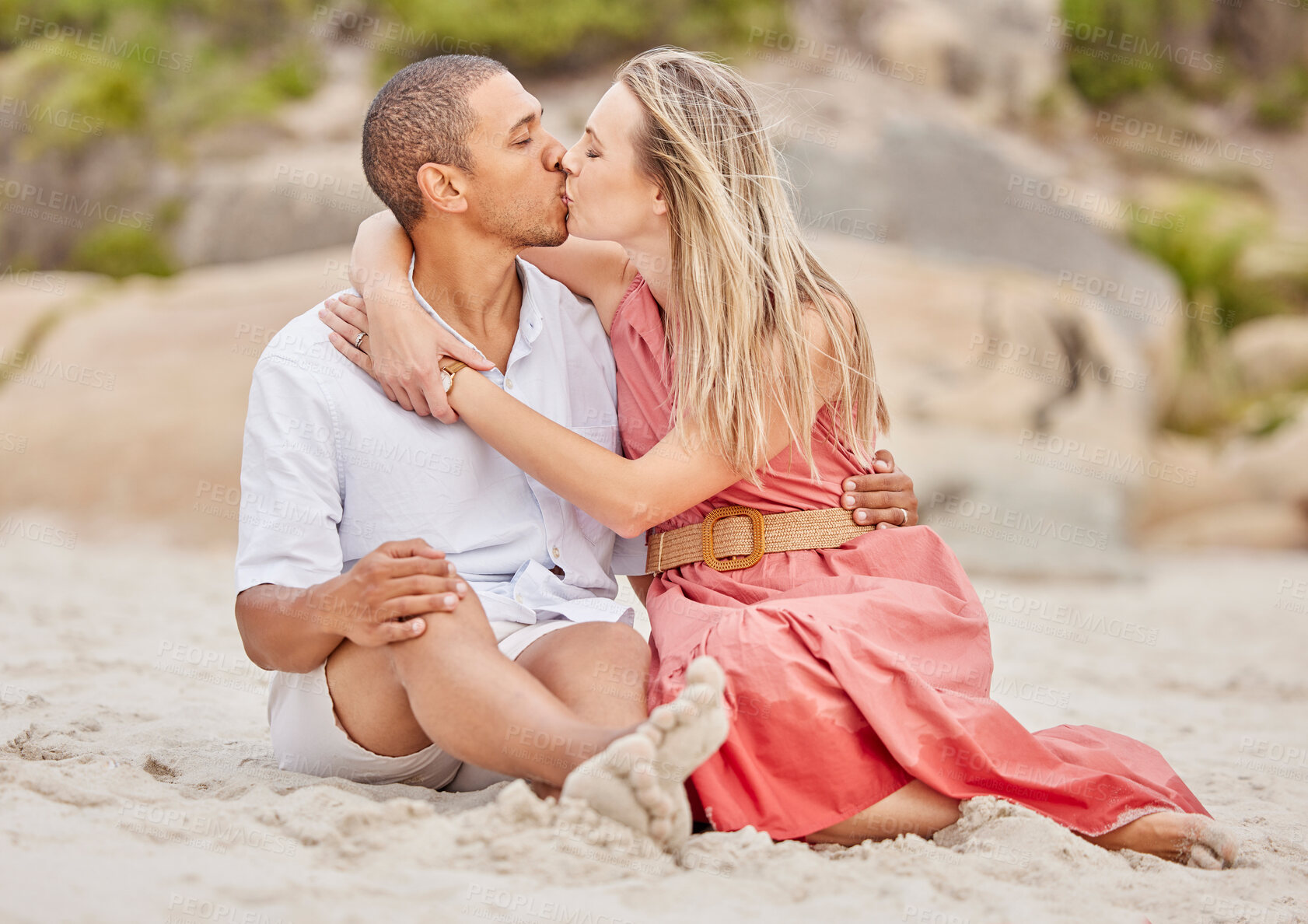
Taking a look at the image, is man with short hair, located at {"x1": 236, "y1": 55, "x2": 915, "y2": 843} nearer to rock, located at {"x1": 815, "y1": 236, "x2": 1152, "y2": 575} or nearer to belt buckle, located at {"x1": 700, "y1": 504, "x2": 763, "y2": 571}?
belt buckle, located at {"x1": 700, "y1": 504, "x2": 763, "y2": 571}

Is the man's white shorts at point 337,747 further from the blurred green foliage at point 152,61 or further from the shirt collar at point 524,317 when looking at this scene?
the blurred green foliage at point 152,61

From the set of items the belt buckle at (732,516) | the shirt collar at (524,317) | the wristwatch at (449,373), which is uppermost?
the shirt collar at (524,317)

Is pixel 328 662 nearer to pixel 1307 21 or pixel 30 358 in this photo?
pixel 30 358

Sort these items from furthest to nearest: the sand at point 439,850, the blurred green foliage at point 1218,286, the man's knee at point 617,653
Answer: the blurred green foliage at point 1218,286 < the man's knee at point 617,653 < the sand at point 439,850

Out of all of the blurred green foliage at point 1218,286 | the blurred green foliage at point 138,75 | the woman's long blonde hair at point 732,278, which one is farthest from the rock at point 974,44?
the woman's long blonde hair at point 732,278

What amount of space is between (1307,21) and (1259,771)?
16.2 metres

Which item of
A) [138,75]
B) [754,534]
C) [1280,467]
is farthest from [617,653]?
[138,75]

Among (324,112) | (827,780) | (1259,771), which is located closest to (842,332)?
(827,780)

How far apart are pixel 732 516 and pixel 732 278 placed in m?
0.58

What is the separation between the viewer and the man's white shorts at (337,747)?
267 cm

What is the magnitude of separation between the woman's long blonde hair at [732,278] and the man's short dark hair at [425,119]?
402 millimetres

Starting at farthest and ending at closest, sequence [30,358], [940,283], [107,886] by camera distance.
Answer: [940,283] → [30,358] → [107,886]

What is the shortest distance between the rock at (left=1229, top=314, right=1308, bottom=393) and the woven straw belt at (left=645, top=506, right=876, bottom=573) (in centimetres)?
1002

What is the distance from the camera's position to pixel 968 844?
2.45 m
